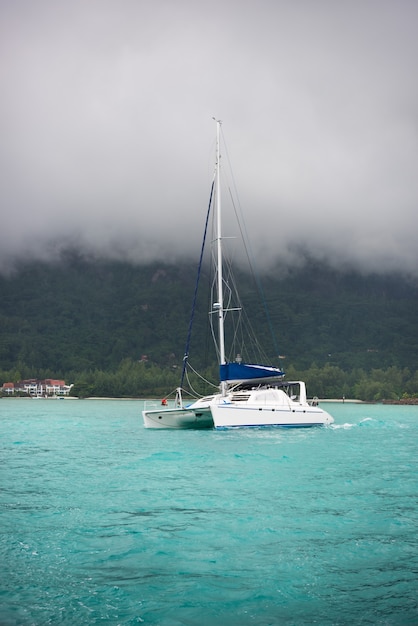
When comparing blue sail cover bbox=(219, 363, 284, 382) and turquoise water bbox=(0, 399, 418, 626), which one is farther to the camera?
blue sail cover bbox=(219, 363, 284, 382)

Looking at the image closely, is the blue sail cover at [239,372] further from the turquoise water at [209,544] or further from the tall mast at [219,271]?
the turquoise water at [209,544]

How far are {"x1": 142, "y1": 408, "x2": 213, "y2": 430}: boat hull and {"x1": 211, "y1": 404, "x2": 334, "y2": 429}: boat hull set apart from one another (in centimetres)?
177

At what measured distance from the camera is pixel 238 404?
41.8m

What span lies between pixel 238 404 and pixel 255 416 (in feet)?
5.07

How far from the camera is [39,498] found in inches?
698

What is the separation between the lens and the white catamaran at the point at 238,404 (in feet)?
137

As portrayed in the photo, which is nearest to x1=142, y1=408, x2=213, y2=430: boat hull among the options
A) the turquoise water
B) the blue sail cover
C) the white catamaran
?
the white catamaran

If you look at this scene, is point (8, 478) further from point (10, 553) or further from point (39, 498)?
point (10, 553)

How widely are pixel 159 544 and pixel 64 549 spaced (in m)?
2.02

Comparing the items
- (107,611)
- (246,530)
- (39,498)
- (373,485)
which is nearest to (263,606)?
(107,611)

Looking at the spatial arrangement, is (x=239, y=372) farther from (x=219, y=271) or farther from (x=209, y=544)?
(x=209, y=544)

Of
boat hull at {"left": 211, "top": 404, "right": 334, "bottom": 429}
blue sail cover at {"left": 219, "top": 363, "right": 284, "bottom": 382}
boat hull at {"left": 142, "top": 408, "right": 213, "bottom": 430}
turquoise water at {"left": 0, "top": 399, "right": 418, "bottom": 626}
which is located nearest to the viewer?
turquoise water at {"left": 0, "top": 399, "right": 418, "bottom": 626}

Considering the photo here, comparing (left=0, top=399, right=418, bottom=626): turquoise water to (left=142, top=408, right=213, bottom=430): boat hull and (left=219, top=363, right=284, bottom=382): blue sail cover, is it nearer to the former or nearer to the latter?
(left=142, top=408, right=213, bottom=430): boat hull

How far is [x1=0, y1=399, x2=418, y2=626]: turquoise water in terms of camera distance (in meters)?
8.91
